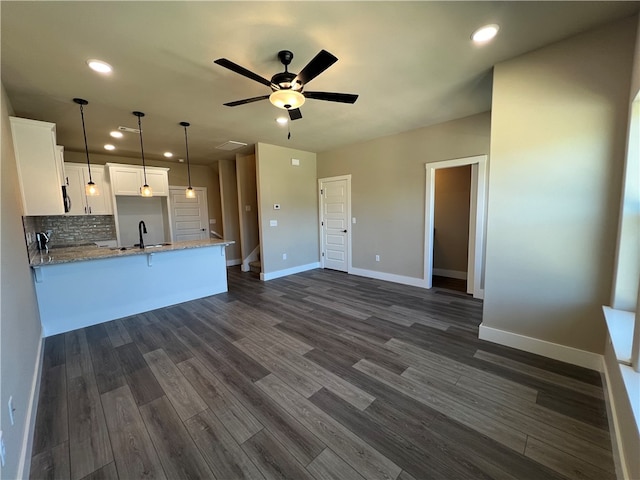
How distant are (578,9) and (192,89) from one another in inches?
134

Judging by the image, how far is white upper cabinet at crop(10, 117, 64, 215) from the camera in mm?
2875

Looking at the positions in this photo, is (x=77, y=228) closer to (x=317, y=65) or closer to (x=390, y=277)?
(x=317, y=65)

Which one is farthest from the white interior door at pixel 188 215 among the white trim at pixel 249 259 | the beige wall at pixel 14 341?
the beige wall at pixel 14 341

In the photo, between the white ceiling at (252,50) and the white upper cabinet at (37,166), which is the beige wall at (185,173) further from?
the white upper cabinet at (37,166)

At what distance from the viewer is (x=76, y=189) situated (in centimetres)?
493

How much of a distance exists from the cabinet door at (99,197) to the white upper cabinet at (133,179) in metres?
0.24

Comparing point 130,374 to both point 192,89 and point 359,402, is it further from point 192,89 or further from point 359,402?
point 192,89

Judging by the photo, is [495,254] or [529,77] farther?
[495,254]

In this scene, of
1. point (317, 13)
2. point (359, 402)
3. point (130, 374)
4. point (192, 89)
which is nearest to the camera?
point (317, 13)

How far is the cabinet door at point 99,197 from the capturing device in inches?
199

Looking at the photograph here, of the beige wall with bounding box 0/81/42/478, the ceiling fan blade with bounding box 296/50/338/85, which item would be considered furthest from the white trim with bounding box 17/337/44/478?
the ceiling fan blade with bounding box 296/50/338/85

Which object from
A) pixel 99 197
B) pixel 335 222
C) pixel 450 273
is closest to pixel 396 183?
pixel 335 222

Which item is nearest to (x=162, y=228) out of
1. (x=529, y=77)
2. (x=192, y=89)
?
(x=192, y=89)

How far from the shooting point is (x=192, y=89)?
2789 mm
